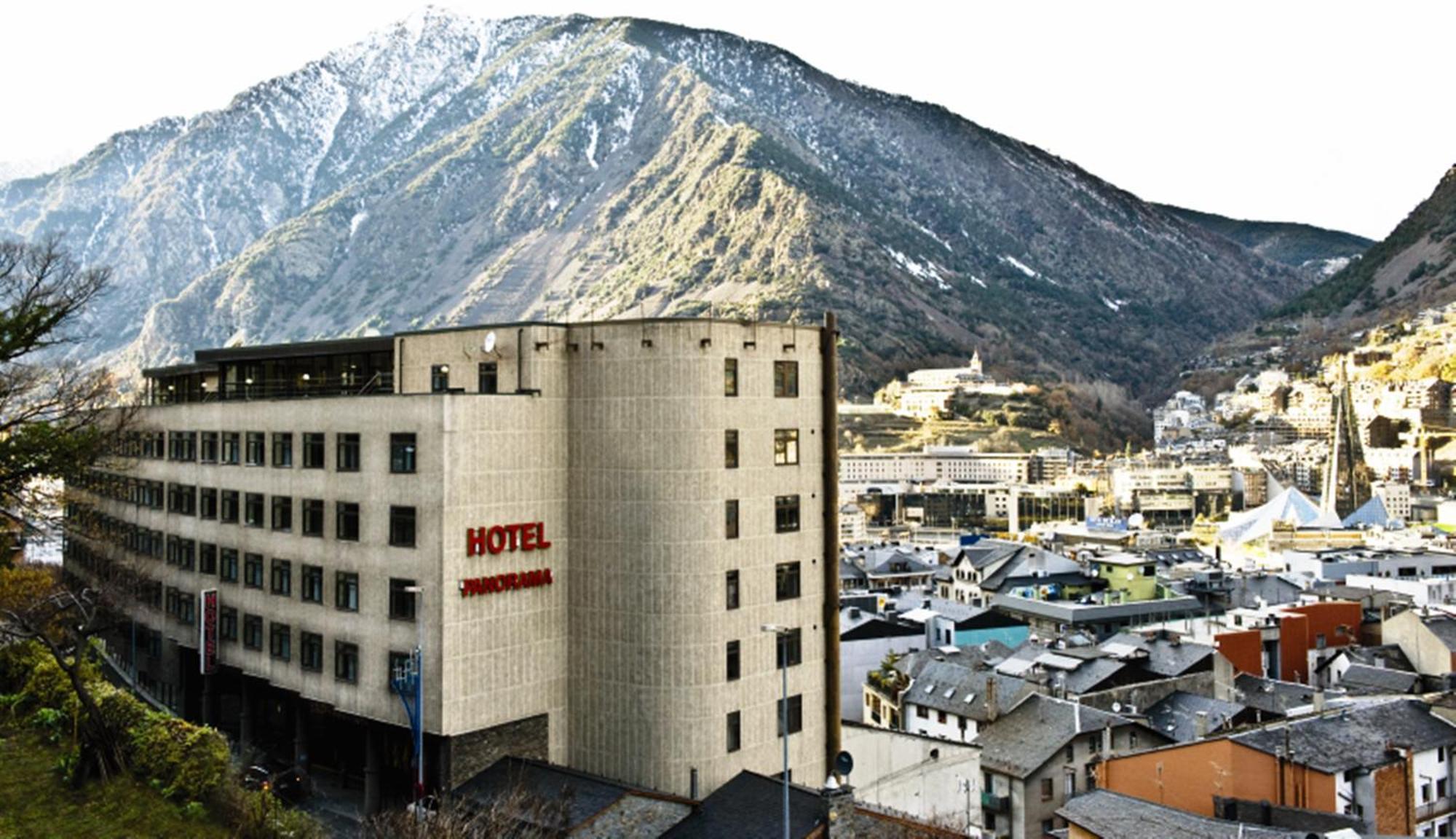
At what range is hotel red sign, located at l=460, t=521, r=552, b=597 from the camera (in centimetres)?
3481

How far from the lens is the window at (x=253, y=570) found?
143 ft

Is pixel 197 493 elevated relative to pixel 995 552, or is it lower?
elevated

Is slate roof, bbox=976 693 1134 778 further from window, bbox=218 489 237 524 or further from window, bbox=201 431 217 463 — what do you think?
window, bbox=201 431 217 463

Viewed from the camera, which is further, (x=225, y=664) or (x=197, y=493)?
(x=197, y=493)

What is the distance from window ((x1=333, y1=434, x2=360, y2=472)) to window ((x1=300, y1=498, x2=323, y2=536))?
5.97 ft

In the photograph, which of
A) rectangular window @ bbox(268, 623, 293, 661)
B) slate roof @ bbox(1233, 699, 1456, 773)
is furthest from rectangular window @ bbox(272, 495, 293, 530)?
slate roof @ bbox(1233, 699, 1456, 773)

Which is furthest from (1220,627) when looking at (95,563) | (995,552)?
(95,563)

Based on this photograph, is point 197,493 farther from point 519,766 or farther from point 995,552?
point 995,552

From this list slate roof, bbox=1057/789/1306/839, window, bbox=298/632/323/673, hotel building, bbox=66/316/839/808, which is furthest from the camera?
window, bbox=298/632/323/673

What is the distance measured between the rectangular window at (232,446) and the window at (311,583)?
24.4 ft

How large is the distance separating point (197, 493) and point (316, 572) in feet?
41.0

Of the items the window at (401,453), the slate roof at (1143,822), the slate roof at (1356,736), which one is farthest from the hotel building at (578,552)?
the slate roof at (1356,736)

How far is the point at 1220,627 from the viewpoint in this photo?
75.4 metres

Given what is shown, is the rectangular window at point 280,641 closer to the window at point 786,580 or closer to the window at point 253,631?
A: the window at point 253,631
